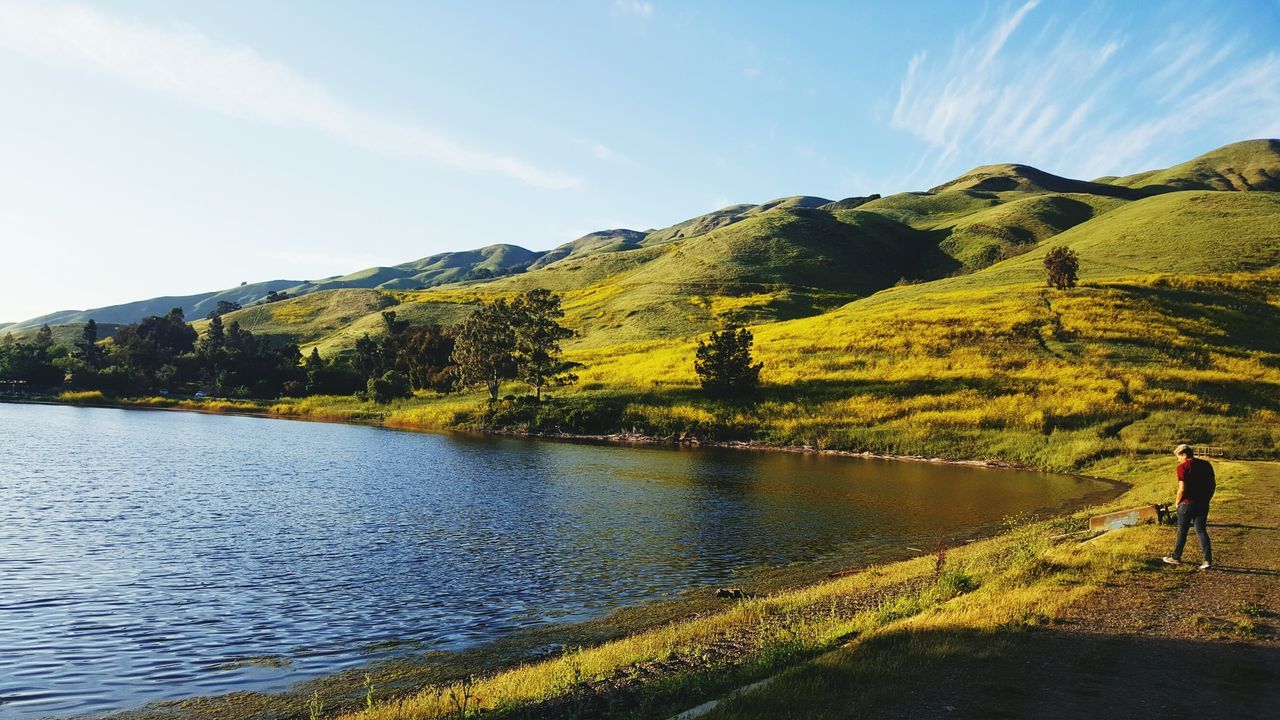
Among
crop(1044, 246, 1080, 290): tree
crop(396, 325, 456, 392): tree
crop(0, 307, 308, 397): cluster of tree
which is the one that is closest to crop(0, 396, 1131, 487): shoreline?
crop(396, 325, 456, 392): tree

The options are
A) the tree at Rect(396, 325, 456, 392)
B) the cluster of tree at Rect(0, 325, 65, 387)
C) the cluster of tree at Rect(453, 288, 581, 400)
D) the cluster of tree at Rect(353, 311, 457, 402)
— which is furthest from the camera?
the cluster of tree at Rect(0, 325, 65, 387)

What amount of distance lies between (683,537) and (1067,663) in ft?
61.9

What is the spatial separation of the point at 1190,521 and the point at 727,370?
54433mm

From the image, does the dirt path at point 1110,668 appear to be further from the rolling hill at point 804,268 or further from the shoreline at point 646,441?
the rolling hill at point 804,268

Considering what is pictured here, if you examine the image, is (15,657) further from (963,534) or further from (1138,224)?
(1138,224)

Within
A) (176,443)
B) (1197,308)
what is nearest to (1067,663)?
(176,443)

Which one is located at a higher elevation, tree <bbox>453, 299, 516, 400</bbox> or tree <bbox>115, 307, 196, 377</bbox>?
tree <bbox>115, 307, 196, 377</bbox>

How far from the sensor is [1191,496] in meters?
18.2

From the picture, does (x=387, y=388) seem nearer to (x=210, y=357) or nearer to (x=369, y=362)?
(x=369, y=362)

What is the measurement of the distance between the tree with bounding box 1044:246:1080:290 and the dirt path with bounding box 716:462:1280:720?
87.9 meters

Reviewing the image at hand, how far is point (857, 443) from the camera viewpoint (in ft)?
195

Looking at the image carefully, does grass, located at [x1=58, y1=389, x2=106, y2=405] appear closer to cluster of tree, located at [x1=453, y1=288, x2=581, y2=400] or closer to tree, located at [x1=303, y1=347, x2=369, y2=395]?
tree, located at [x1=303, y1=347, x2=369, y2=395]

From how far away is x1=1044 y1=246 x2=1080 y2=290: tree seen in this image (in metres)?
92.8

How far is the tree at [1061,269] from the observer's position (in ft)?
304
